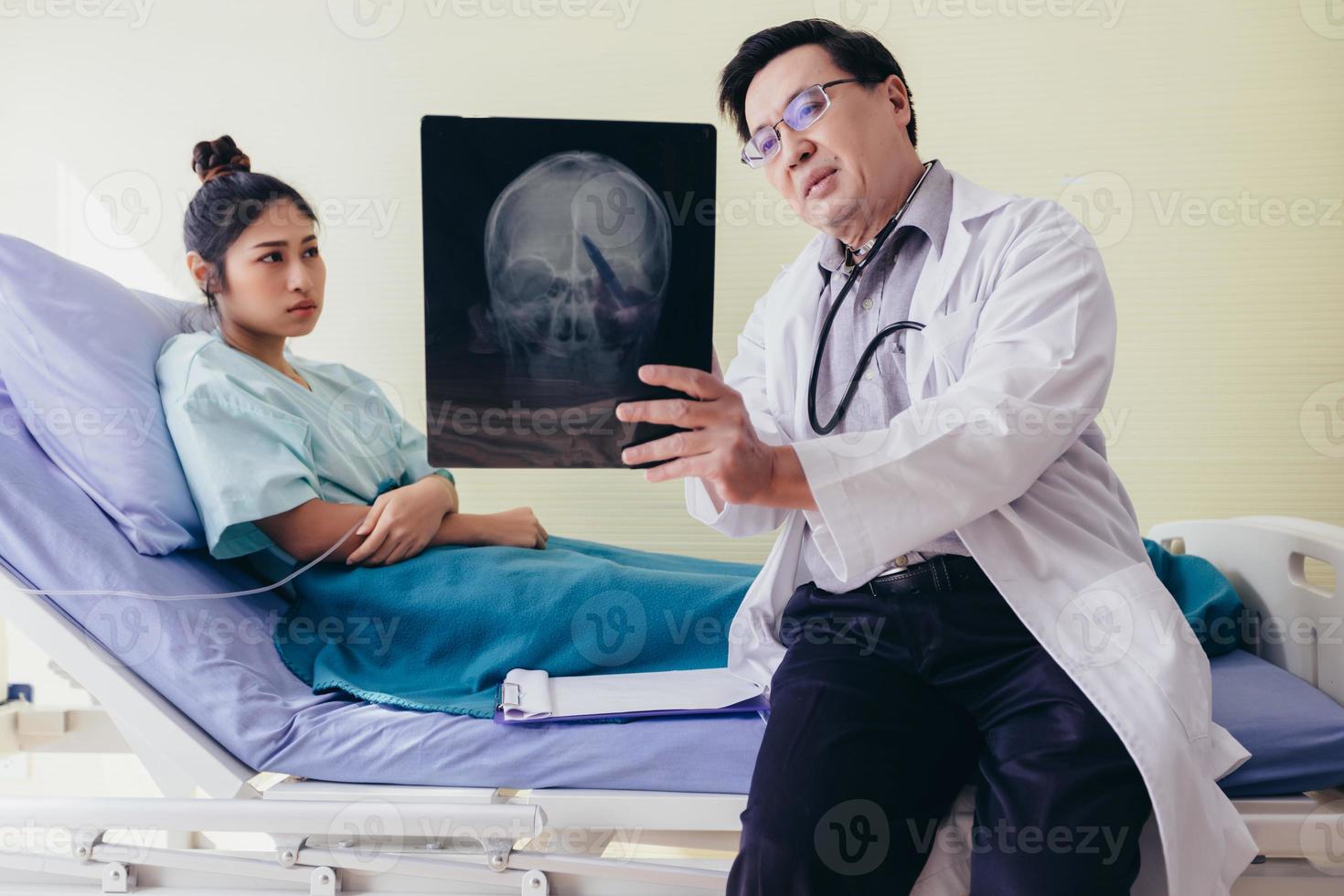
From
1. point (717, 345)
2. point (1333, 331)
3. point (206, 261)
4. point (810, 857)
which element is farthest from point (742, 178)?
point (810, 857)

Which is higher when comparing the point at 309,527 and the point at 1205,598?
the point at 309,527

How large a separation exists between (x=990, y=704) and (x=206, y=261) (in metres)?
1.44

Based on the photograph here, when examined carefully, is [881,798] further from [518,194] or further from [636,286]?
[518,194]

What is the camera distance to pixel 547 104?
263 cm

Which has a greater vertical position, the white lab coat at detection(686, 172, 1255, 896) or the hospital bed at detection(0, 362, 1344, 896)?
the white lab coat at detection(686, 172, 1255, 896)

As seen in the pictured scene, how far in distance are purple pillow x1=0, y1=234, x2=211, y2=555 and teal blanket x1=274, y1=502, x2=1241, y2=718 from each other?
0.80 feet

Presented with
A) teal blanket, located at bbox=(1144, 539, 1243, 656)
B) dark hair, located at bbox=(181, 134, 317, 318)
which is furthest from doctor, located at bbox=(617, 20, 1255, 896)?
dark hair, located at bbox=(181, 134, 317, 318)

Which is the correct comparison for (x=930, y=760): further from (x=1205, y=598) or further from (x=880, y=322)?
(x=1205, y=598)

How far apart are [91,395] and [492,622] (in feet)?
2.23

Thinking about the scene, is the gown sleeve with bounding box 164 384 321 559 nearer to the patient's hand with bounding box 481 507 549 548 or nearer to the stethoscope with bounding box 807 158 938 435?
the patient's hand with bounding box 481 507 549 548

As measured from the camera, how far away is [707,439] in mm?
1044

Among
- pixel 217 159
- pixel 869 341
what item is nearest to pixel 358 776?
pixel 869 341

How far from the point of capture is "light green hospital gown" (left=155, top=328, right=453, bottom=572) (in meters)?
1.41

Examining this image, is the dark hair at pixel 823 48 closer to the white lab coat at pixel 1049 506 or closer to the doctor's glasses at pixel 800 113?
the doctor's glasses at pixel 800 113
